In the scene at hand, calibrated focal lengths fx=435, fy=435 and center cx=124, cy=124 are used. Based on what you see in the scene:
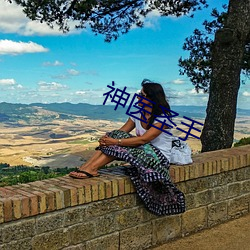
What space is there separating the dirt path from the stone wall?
0.22 ft

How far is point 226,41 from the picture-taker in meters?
6.58

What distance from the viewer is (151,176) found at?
3297 millimetres

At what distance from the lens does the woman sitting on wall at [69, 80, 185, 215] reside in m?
3.36

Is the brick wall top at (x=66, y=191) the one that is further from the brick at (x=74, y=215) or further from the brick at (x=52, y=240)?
the brick at (x=52, y=240)

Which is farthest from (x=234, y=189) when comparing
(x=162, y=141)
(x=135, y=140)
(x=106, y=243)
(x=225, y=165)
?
(x=106, y=243)

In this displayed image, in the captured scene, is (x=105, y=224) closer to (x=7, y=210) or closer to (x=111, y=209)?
(x=111, y=209)

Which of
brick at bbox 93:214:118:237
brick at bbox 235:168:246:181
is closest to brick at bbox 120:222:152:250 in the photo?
brick at bbox 93:214:118:237

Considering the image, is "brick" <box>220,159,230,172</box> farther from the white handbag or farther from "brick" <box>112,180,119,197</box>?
"brick" <box>112,180,119,197</box>

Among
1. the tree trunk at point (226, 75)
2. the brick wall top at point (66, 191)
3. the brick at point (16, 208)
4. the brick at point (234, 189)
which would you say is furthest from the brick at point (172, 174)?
the tree trunk at point (226, 75)

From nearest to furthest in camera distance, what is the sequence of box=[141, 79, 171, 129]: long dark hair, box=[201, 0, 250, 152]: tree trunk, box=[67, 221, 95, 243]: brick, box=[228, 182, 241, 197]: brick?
1. box=[67, 221, 95, 243]: brick
2. box=[141, 79, 171, 129]: long dark hair
3. box=[228, 182, 241, 197]: brick
4. box=[201, 0, 250, 152]: tree trunk

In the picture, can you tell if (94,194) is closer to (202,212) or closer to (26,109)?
(202,212)

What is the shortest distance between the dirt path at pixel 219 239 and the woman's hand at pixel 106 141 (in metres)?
0.96

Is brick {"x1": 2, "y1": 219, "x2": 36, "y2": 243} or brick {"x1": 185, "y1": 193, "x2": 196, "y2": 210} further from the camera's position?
brick {"x1": 185, "y1": 193, "x2": 196, "y2": 210}

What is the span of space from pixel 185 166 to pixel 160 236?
2.08 ft
